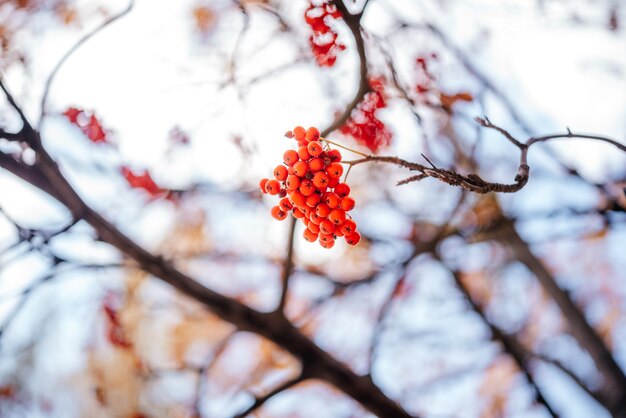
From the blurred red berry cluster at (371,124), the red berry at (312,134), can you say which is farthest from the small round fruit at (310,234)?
the blurred red berry cluster at (371,124)

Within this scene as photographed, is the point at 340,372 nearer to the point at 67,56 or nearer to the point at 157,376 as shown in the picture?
the point at 157,376

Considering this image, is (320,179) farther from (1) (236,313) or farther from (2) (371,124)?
(2) (371,124)

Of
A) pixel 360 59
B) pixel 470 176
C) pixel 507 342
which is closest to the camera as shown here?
pixel 470 176

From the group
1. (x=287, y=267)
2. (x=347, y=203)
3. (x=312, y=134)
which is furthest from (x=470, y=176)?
(x=287, y=267)

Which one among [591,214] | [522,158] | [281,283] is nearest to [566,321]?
[591,214]

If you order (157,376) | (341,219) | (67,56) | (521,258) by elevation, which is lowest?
(521,258)

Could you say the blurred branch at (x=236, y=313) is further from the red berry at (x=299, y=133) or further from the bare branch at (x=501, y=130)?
the bare branch at (x=501, y=130)

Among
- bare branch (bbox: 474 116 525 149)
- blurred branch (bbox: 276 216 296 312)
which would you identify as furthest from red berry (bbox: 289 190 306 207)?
blurred branch (bbox: 276 216 296 312)

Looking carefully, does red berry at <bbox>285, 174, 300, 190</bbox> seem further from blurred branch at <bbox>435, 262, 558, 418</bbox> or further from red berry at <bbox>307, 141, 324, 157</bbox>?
blurred branch at <bbox>435, 262, 558, 418</bbox>
